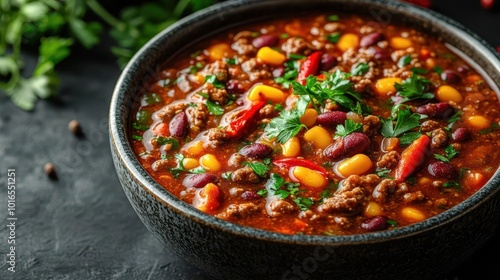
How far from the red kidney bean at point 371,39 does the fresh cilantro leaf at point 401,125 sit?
795mm

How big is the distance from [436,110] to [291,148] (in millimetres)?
892

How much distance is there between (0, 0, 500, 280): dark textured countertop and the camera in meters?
4.48

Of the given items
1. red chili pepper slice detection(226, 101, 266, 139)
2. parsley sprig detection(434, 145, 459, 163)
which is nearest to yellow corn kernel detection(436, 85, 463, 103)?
parsley sprig detection(434, 145, 459, 163)

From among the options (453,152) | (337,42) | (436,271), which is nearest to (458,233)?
(436,271)

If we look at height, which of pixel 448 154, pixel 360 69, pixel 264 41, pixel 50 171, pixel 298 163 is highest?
pixel 448 154

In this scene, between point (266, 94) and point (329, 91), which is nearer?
point (329, 91)

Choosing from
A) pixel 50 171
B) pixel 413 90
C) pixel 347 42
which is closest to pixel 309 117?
pixel 413 90

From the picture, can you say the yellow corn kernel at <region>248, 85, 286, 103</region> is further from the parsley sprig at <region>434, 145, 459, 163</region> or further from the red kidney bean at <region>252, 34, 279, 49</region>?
the parsley sprig at <region>434, 145, 459, 163</region>

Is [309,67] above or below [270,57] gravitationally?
above

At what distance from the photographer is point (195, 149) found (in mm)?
4094

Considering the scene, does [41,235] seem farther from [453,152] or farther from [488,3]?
[488,3]

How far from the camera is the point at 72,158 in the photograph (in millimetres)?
5285

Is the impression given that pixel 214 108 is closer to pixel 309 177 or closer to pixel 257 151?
pixel 257 151

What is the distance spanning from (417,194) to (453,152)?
43 centimetres
